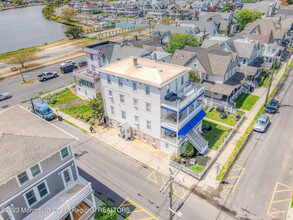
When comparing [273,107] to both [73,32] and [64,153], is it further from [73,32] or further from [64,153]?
[73,32]

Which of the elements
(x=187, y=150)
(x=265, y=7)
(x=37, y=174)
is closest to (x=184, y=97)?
(x=187, y=150)

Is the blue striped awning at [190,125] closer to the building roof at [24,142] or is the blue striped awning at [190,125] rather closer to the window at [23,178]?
the building roof at [24,142]

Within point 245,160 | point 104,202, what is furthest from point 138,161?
point 245,160

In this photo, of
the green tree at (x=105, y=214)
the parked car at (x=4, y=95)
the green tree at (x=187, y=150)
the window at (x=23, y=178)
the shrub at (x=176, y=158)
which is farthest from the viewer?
the parked car at (x=4, y=95)

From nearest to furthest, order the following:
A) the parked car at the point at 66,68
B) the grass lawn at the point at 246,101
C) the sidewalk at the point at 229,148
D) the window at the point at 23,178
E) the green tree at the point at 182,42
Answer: the window at the point at 23,178 → the sidewalk at the point at 229,148 → the grass lawn at the point at 246,101 → the green tree at the point at 182,42 → the parked car at the point at 66,68

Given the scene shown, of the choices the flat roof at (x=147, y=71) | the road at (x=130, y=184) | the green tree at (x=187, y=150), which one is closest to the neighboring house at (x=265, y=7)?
the flat roof at (x=147, y=71)

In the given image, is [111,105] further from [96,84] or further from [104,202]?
[104,202]

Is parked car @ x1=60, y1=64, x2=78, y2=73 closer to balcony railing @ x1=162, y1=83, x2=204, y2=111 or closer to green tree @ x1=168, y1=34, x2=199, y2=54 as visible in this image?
green tree @ x1=168, y1=34, x2=199, y2=54

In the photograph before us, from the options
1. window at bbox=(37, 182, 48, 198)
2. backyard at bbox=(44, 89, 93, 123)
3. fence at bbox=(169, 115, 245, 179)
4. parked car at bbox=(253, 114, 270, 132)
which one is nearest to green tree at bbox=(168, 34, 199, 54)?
backyard at bbox=(44, 89, 93, 123)

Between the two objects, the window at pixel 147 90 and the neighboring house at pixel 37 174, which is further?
the window at pixel 147 90
